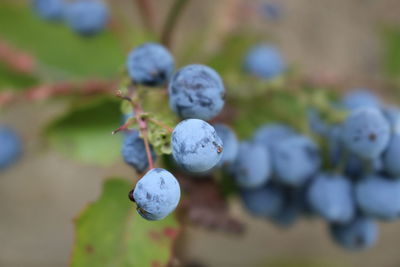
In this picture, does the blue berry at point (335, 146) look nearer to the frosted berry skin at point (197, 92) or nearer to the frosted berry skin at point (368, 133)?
the frosted berry skin at point (368, 133)

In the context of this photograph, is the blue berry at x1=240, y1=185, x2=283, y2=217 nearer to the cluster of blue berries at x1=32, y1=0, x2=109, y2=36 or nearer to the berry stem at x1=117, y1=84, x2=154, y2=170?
the berry stem at x1=117, y1=84, x2=154, y2=170

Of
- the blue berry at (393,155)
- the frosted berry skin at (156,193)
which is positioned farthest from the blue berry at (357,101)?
the frosted berry skin at (156,193)

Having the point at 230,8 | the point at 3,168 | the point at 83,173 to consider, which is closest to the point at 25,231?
the point at 83,173

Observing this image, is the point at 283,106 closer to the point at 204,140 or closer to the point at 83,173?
the point at 204,140

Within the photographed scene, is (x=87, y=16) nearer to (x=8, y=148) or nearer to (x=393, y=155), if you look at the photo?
(x=8, y=148)

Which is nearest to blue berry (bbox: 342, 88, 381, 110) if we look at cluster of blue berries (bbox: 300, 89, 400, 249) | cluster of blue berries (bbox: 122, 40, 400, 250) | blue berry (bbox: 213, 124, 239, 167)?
cluster of blue berries (bbox: 122, 40, 400, 250)

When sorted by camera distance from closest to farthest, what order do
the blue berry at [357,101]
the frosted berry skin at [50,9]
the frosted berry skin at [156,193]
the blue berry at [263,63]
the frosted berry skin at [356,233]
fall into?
the frosted berry skin at [156,193] → the frosted berry skin at [356,233] → the blue berry at [357,101] → the frosted berry skin at [50,9] → the blue berry at [263,63]

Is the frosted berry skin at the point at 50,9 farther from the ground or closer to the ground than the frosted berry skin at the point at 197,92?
farther from the ground
